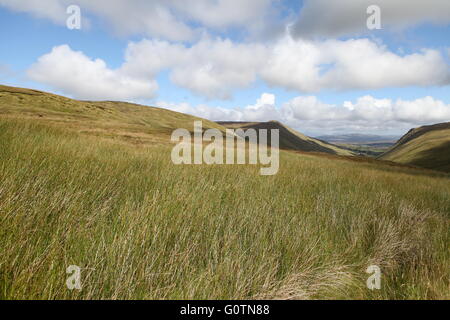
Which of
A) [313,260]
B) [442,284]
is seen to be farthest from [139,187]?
[442,284]

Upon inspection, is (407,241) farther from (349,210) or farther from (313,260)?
(313,260)

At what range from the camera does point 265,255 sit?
3.09m

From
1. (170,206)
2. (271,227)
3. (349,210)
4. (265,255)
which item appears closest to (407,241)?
(349,210)

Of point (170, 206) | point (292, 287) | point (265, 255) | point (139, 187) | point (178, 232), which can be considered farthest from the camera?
point (139, 187)
